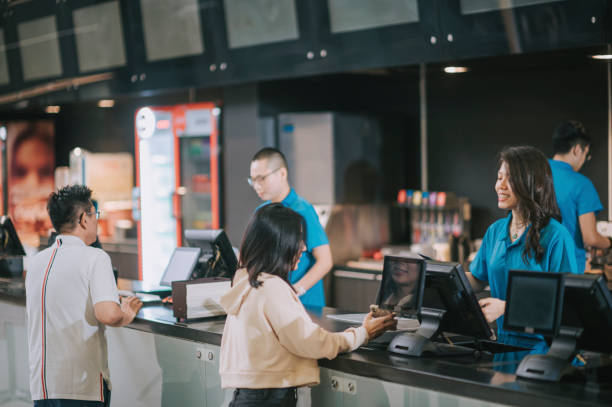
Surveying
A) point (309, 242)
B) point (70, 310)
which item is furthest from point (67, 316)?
point (309, 242)

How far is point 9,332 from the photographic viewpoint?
4.04 metres

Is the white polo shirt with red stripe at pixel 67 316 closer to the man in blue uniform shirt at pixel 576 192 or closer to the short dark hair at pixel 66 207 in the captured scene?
the short dark hair at pixel 66 207

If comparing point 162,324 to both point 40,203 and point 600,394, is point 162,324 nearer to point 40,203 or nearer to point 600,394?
point 600,394

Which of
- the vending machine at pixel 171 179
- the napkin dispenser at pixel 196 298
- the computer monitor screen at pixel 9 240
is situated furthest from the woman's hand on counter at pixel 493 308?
the vending machine at pixel 171 179

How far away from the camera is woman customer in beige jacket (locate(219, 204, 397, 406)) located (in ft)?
7.13

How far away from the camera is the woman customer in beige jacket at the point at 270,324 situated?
217 centimetres

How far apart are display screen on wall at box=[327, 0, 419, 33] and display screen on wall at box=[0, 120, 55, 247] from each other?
Answer: 500 centimetres

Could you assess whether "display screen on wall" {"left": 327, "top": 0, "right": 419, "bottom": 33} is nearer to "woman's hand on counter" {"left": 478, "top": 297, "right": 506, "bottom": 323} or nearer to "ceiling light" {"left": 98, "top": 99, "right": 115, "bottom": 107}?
"woman's hand on counter" {"left": 478, "top": 297, "right": 506, "bottom": 323}

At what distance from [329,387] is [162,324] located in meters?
0.90

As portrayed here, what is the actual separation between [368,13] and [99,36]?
285cm

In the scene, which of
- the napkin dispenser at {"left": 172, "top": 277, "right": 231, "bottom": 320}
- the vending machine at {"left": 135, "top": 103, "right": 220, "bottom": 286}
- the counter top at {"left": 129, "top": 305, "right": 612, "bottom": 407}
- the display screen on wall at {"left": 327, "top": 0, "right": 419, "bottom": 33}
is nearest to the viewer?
the counter top at {"left": 129, "top": 305, "right": 612, "bottom": 407}

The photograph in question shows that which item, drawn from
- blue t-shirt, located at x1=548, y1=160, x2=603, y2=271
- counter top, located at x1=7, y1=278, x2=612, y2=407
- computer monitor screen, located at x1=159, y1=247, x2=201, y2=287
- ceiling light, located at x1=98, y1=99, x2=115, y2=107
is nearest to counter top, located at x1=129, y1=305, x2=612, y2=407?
counter top, located at x1=7, y1=278, x2=612, y2=407

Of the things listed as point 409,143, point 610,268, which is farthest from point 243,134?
point 610,268

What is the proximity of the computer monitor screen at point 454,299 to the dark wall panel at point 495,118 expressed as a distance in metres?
3.01
